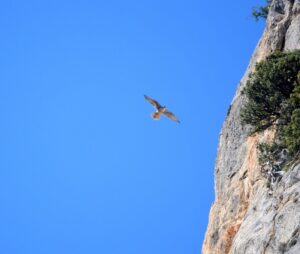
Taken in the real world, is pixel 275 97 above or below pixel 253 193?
above

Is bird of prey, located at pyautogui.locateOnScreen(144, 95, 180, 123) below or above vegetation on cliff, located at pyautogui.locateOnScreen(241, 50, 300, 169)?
above

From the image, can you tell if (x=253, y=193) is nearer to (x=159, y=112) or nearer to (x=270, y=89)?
(x=270, y=89)

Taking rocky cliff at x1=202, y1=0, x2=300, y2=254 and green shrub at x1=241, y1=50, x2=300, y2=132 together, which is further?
green shrub at x1=241, y1=50, x2=300, y2=132

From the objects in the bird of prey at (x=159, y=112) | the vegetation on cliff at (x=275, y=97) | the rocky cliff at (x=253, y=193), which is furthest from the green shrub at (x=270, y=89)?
the bird of prey at (x=159, y=112)

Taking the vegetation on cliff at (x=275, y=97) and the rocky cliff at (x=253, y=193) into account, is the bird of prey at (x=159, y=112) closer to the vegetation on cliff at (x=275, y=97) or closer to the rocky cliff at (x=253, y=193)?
the vegetation on cliff at (x=275, y=97)

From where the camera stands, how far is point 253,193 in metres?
33.7

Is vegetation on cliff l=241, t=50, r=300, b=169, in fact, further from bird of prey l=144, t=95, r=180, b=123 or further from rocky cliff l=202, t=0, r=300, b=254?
bird of prey l=144, t=95, r=180, b=123

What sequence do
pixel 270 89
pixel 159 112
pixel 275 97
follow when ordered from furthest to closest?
pixel 159 112 → pixel 270 89 → pixel 275 97

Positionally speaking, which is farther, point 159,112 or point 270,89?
point 159,112

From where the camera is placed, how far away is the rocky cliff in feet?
85.6

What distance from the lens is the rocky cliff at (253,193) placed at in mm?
26094

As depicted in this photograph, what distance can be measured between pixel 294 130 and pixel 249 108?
219 inches

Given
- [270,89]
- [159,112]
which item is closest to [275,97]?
[270,89]

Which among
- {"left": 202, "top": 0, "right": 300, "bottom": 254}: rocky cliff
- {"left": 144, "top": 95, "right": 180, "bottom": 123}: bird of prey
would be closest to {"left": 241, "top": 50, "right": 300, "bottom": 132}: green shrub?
{"left": 202, "top": 0, "right": 300, "bottom": 254}: rocky cliff
